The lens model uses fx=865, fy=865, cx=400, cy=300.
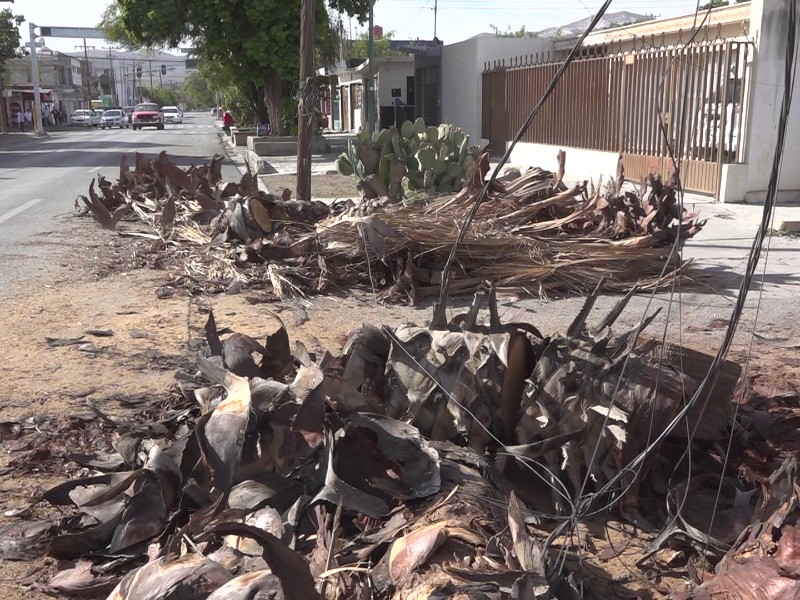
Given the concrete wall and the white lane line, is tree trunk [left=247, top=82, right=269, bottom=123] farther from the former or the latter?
the white lane line

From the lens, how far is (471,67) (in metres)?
23.3

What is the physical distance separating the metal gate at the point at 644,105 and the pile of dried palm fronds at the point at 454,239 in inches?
53.0

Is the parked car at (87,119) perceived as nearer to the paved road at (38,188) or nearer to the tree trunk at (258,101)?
the paved road at (38,188)

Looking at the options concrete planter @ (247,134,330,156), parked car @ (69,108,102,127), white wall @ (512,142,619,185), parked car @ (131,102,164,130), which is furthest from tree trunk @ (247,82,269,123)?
parked car @ (69,108,102,127)

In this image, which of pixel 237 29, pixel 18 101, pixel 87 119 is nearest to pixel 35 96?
pixel 18 101

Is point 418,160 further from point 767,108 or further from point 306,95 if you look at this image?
point 767,108

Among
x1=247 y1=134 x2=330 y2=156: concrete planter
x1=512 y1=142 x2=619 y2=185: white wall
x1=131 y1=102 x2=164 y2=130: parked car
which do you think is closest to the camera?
x1=512 y1=142 x2=619 y2=185: white wall

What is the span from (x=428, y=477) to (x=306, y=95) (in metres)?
8.37

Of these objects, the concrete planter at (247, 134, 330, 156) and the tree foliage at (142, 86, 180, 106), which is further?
the tree foliage at (142, 86, 180, 106)

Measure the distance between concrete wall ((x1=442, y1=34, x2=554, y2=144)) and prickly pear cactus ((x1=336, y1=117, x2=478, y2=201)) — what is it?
41.4 ft

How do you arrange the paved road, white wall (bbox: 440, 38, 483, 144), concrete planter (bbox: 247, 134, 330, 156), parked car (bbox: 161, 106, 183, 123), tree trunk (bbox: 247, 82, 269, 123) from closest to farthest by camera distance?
1. the paved road
2. white wall (bbox: 440, 38, 483, 144)
3. concrete planter (bbox: 247, 134, 330, 156)
4. tree trunk (bbox: 247, 82, 269, 123)
5. parked car (bbox: 161, 106, 183, 123)

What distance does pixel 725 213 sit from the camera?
11305 mm

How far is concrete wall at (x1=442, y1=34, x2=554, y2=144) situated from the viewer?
73.7 ft

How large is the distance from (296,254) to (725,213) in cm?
632
